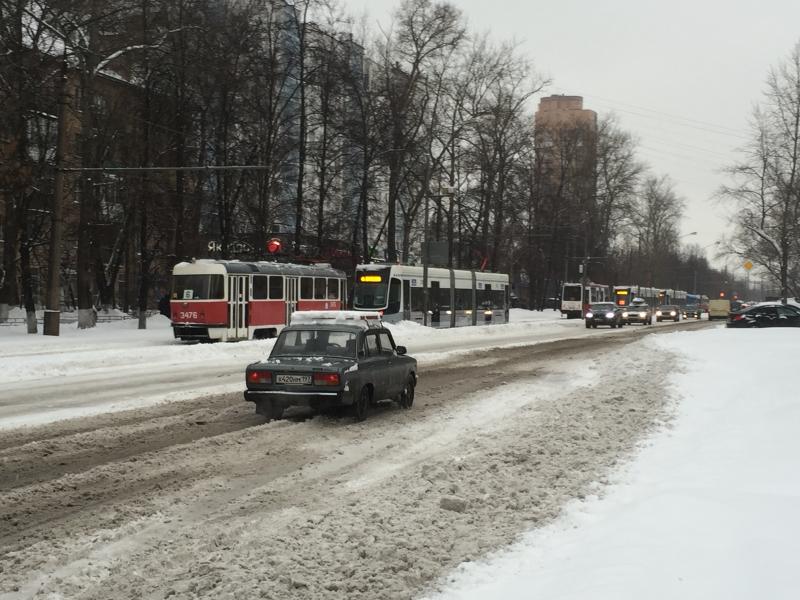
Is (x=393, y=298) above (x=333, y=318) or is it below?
above

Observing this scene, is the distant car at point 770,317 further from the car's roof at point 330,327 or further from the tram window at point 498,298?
the car's roof at point 330,327

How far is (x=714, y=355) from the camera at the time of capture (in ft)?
70.7

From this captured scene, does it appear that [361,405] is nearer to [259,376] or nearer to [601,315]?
[259,376]

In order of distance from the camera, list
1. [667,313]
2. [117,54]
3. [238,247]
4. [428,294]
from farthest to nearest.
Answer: [667,313], [238,247], [428,294], [117,54]

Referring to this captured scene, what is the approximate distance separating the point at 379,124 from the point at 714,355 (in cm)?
2745

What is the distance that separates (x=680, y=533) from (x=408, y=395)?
25.8 ft

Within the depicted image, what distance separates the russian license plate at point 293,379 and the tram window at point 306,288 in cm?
2223

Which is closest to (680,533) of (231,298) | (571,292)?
(231,298)

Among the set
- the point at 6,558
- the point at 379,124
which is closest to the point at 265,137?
the point at 379,124

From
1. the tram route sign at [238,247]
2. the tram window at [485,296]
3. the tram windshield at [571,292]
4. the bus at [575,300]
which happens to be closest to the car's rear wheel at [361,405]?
the tram route sign at [238,247]

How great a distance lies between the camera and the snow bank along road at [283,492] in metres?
5.51

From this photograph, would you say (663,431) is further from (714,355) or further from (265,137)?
(265,137)

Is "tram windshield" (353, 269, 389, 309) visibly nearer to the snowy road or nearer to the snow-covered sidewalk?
the snowy road

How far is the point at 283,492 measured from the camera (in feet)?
25.2
